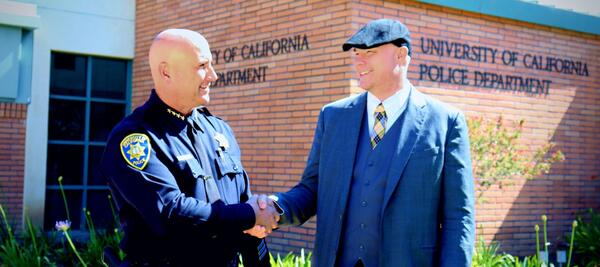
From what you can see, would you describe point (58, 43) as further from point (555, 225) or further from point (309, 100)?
point (555, 225)

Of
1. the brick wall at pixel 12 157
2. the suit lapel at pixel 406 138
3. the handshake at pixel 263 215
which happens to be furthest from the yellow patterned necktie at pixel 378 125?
the brick wall at pixel 12 157

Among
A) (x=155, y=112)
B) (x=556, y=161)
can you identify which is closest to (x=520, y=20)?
(x=556, y=161)

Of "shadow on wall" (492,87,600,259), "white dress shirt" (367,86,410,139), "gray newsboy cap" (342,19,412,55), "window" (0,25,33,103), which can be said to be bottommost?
"shadow on wall" (492,87,600,259)

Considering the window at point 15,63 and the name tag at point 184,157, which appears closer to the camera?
the name tag at point 184,157

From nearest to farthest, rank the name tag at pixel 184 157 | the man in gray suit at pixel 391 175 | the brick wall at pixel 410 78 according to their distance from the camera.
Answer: the name tag at pixel 184 157 < the man in gray suit at pixel 391 175 < the brick wall at pixel 410 78

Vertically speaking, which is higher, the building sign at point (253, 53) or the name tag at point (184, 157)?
the building sign at point (253, 53)

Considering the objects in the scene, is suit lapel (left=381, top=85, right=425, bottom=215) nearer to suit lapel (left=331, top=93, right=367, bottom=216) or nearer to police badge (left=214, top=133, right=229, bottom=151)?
suit lapel (left=331, top=93, right=367, bottom=216)

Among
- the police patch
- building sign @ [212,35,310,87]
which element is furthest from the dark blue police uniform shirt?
building sign @ [212,35,310,87]

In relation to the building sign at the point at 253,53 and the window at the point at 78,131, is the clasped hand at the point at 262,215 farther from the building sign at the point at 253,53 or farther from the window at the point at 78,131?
the window at the point at 78,131

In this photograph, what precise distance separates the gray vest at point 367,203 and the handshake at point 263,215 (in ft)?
1.29

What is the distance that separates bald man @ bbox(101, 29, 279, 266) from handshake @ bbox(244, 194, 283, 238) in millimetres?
18

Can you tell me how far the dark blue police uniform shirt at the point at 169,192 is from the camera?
310 centimetres

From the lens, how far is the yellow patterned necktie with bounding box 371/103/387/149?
3.54 m

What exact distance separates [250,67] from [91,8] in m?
3.29
